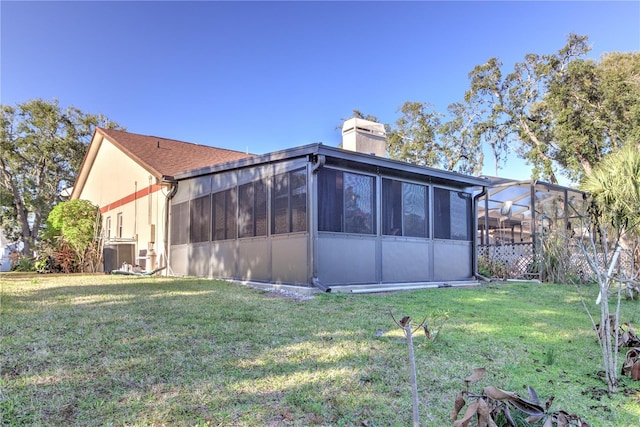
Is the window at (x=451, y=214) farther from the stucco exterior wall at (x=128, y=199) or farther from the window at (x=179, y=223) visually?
the stucco exterior wall at (x=128, y=199)

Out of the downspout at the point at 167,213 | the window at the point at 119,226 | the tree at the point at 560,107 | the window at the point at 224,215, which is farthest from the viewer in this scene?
the tree at the point at 560,107

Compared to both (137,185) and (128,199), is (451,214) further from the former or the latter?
(128,199)

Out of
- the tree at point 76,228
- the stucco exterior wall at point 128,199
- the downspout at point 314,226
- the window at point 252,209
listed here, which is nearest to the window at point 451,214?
the downspout at point 314,226

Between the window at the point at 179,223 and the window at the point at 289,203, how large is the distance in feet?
13.4

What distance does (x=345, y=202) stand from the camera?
768 cm

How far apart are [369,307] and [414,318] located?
944mm

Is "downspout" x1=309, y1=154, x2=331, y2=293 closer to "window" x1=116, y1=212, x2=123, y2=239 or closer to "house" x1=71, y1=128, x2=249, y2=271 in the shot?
"house" x1=71, y1=128, x2=249, y2=271

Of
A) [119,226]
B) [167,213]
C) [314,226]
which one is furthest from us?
[119,226]

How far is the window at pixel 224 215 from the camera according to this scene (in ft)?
30.2

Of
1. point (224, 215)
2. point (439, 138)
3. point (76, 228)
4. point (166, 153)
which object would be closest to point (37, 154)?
point (76, 228)

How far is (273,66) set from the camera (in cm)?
1623

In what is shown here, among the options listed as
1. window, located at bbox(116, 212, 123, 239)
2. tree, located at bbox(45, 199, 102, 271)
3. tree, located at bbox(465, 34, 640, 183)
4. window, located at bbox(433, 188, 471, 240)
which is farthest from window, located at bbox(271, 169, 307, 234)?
tree, located at bbox(465, 34, 640, 183)

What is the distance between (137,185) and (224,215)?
236 inches

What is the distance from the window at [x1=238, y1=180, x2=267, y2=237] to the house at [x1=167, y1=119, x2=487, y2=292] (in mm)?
22
